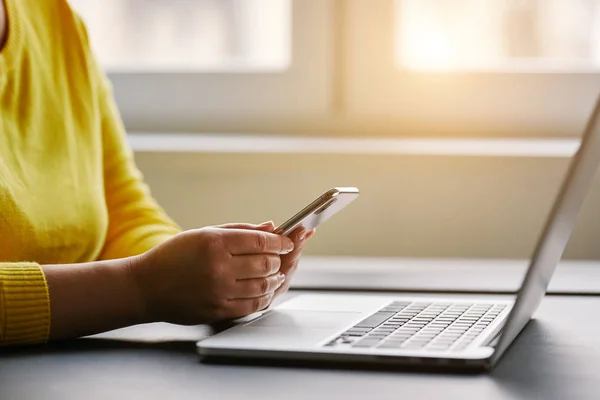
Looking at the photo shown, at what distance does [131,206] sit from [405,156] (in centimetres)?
50

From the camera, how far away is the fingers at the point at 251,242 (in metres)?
0.72

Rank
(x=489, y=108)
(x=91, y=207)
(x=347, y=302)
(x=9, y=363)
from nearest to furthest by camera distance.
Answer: (x=9, y=363)
(x=347, y=302)
(x=91, y=207)
(x=489, y=108)

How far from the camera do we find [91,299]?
2.33ft

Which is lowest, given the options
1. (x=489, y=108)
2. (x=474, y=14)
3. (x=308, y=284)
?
(x=308, y=284)

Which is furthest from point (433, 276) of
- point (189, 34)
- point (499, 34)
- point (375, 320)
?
point (189, 34)

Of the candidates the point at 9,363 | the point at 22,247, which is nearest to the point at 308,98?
the point at 22,247

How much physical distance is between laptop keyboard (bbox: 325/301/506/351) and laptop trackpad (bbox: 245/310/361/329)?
0.8 inches

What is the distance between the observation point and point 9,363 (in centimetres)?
63

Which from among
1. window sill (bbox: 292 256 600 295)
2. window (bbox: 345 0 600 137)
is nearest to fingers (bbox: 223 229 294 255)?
window sill (bbox: 292 256 600 295)

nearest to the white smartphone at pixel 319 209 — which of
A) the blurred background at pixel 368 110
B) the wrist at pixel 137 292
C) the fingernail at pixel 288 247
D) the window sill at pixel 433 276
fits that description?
the fingernail at pixel 288 247

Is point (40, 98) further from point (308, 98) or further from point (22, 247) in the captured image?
point (308, 98)

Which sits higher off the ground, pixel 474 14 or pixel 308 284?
pixel 474 14

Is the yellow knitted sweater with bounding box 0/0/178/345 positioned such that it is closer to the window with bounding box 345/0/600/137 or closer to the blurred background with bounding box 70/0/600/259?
the blurred background with bounding box 70/0/600/259

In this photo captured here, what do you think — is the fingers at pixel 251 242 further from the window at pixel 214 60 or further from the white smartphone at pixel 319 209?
the window at pixel 214 60
